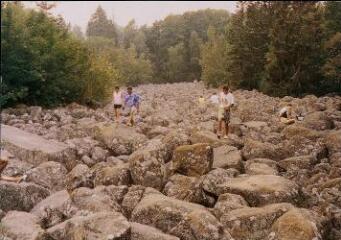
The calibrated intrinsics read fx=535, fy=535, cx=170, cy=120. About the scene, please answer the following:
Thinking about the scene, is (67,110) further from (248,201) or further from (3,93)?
(248,201)

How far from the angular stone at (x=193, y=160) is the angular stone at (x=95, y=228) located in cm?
410

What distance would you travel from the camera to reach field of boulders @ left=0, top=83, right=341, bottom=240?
9.05 meters

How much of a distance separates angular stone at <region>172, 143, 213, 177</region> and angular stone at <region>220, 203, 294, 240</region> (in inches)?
118

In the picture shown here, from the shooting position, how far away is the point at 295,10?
33.7m

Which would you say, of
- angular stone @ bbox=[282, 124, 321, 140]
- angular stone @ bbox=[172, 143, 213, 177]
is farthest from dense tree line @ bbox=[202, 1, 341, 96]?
angular stone @ bbox=[172, 143, 213, 177]

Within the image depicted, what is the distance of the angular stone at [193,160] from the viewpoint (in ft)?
41.4

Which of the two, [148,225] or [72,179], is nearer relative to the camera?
[148,225]

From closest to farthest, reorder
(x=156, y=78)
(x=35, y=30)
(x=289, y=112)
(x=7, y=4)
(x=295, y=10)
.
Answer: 1. (x=289, y=112)
2. (x=7, y=4)
3. (x=35, y=30)
4. (x=295, y=10)
5. (x=156, y=78)

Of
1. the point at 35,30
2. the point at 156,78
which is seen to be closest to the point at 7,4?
the point at 35,30

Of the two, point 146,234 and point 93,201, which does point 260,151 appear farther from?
point 146,234

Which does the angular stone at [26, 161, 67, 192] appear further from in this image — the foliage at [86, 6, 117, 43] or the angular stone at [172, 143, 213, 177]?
the foliage at [86, 6, 117, 43]

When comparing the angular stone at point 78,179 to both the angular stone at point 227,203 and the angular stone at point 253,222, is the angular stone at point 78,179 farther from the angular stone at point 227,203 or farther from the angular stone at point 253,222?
the angular stone at point 253,222

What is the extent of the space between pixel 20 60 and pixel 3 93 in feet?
6.23

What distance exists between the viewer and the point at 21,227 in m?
9.09
